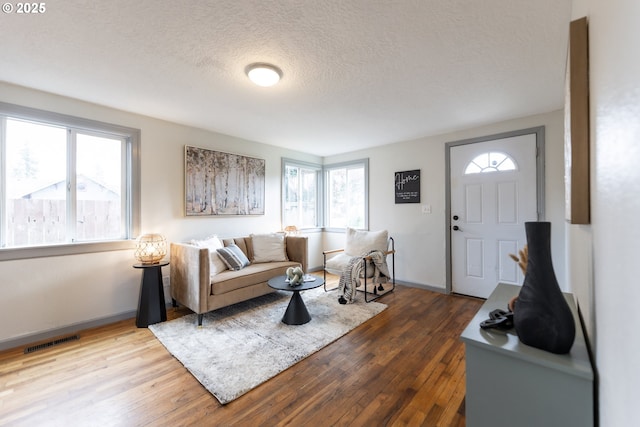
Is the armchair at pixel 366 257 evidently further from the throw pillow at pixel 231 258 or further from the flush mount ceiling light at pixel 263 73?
the flush mount ceiling light at pixel 263 73

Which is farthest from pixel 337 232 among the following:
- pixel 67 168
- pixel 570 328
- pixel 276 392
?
pixel 570 328

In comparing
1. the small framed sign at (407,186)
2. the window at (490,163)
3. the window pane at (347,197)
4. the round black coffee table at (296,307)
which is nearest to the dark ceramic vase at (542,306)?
the round black coffee table at (296,307)

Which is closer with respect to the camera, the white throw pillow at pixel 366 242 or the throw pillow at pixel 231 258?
the throw pillow at pixel 231 258

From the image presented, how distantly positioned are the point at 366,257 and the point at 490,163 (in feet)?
6.53

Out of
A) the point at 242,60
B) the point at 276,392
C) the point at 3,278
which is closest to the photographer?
the point at 276,392

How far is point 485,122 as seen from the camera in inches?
131

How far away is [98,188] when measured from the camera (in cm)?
283

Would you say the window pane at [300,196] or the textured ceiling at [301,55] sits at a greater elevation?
the textured ceiling at [301,55]

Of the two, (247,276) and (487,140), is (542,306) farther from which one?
(487,140)

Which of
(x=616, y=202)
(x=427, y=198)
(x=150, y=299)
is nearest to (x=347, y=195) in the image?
(x=427, y=198)

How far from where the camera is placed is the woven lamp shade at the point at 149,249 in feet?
9.39

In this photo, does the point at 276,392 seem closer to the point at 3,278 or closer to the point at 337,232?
the point at 3,278

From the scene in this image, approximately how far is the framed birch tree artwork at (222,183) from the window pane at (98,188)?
0.71 m

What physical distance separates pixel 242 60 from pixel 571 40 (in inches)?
73.8
